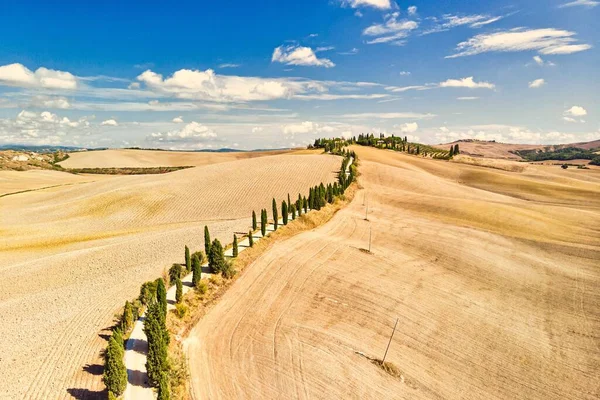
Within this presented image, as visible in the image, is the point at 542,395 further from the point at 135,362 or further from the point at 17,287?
the point at 17,287

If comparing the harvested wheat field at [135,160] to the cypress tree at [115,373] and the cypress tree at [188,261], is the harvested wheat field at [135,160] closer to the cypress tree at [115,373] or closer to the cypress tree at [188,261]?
the cypress tree at [188,261]

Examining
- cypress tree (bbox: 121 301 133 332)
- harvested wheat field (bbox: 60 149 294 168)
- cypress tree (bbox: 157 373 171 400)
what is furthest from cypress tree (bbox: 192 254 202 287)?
harvested wheat field (bbox: 60 149 294 168)

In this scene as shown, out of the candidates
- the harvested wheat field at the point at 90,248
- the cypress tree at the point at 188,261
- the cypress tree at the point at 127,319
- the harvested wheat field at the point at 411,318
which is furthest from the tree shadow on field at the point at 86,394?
the cypress tree at the point at 188,261

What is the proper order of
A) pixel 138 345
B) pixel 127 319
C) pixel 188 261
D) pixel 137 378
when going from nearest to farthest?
1. pixel 137 378
2. pixel 138 345
3. pixel 127 319
4. pixel 188 261

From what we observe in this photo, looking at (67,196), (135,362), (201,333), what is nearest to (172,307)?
(201,333)

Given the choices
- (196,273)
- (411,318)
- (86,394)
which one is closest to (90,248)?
(196,273)

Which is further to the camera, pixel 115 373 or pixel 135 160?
pixel 135 160

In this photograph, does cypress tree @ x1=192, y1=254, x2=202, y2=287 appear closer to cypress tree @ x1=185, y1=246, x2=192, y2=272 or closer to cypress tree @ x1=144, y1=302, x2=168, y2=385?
cypress tree @ x1=185, y1=246, x2=192, y2=272

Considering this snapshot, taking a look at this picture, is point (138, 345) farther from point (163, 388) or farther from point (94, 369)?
point (163, 388)
